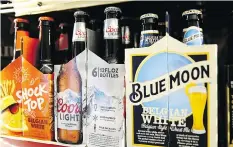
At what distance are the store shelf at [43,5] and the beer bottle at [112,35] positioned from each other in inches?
1.3

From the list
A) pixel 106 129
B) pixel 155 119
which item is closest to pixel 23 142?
pixel 106 129

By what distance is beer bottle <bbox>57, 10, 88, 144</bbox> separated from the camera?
80 centimetres

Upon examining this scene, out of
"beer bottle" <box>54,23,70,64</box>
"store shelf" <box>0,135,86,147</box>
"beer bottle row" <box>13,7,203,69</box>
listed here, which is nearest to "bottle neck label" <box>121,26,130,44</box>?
"beer bottle row" <box>13,7,203,69</box>

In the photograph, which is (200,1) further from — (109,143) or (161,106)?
(109,143)

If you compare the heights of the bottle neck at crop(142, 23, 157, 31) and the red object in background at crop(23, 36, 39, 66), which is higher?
the bottle neck at crop(142, 23, 157, 31)

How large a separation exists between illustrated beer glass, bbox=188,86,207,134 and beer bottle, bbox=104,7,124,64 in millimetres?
263

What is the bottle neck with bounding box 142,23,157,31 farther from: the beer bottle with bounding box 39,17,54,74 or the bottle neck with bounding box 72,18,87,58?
the beer bottle with bounding box 39,17,54,74

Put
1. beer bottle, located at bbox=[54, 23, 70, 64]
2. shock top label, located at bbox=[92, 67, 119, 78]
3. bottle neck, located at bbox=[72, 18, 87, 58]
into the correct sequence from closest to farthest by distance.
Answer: shock top label, located at bbox=[92, 67, 119, 78]
bottle neck, located at bbox=[72, 18, 87, 58]
beer bottle, located at bbox=[54, 23, 70, 64]

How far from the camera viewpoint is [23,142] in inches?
35.8

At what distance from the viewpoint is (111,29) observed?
799 mm

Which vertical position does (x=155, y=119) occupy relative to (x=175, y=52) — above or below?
below

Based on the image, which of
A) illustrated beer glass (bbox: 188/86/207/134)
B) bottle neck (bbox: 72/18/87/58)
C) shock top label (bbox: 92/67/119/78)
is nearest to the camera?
illustrated beer glass (bbox: 188/86/207/134)

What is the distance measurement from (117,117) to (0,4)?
0.66 m

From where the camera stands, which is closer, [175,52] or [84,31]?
[175,52]
